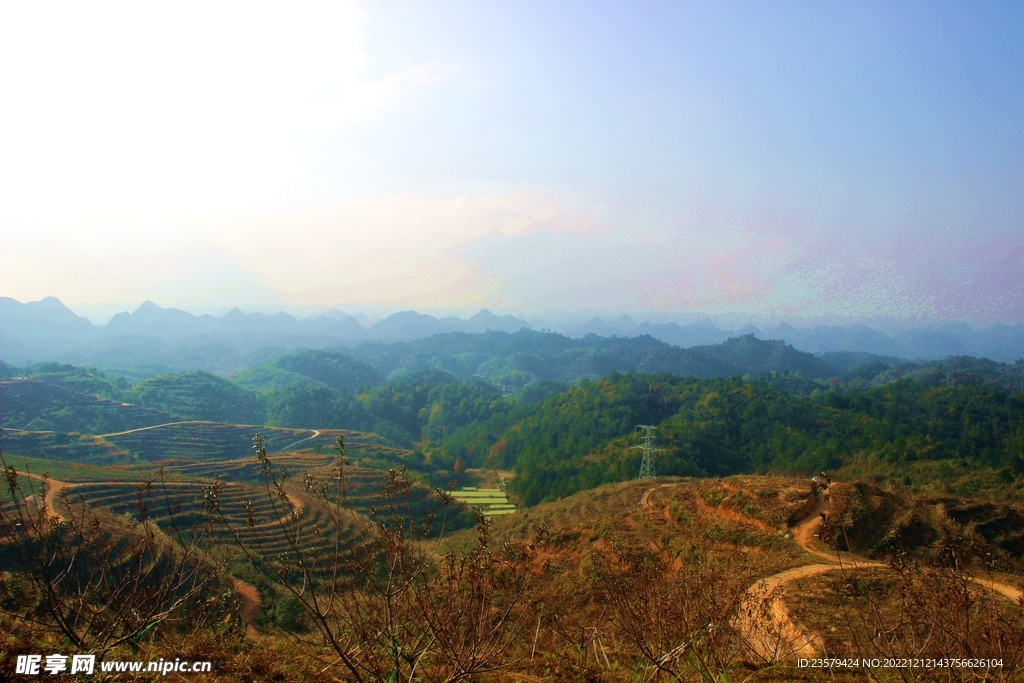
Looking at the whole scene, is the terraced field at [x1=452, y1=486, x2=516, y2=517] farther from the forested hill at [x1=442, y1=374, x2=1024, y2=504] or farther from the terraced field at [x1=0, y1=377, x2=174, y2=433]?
the terraced field at [x1=0, y1=377, x2=174, y2=433]

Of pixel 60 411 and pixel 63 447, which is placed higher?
pixel 60 411

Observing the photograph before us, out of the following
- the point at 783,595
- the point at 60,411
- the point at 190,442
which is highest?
the point at 783,595

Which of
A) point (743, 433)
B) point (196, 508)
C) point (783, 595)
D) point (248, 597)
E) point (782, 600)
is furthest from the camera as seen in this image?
point (743, 433)

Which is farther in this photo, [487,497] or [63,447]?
[63,447]

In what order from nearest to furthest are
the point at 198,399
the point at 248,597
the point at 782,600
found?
the point at 782,600 → the point at 248,597 → the point at 198,399

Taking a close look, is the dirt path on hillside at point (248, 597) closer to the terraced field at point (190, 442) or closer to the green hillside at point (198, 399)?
the terraced field at point (190, 442)

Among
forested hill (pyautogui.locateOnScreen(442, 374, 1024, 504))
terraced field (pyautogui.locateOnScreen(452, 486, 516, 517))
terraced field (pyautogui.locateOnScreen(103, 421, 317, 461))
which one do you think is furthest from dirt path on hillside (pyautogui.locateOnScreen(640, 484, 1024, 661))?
terraced field (pyautogui.locateOnScreen(103, 421, 317, 461))

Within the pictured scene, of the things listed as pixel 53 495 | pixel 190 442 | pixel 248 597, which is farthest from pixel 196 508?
pixel 190 442

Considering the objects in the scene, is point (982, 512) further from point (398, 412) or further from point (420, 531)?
point (398, 412)

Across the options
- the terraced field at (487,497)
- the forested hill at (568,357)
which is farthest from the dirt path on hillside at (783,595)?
the forested hill at (568,357)

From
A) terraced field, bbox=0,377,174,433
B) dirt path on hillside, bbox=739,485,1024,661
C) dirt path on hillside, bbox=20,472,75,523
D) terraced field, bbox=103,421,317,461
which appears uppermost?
dirt path on hillside, bbox=739,485,1024,661

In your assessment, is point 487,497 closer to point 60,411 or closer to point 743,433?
point 743,433

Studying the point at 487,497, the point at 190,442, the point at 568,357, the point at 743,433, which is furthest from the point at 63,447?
the point at 568,357

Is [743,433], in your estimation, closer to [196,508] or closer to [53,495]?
[196,508]
